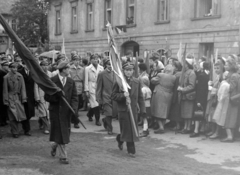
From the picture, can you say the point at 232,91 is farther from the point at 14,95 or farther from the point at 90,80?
the point at 14,95

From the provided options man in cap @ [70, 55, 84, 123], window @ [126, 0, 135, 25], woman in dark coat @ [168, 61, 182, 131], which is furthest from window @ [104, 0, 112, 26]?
woman in dark coat @ [168, 61, 182, 131]

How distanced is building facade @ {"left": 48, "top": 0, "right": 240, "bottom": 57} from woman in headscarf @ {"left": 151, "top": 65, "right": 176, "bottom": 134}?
7640mm

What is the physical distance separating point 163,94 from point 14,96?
372 cm

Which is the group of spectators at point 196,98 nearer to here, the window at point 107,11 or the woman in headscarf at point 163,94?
the woman in headscarf at point 163,94

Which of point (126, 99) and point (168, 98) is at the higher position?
point (126, 99)

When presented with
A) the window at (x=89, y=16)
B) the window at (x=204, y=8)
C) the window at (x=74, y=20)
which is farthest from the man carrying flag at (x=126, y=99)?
the window at (x=74, y=20)

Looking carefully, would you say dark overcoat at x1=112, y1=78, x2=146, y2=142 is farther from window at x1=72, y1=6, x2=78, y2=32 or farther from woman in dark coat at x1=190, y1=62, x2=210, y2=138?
window at x1=72, y1=6, x2=78, y2=32

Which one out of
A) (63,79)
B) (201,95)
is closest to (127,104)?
(63,79)

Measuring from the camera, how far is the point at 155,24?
2558 centimetres

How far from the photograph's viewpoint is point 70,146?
8.66 m

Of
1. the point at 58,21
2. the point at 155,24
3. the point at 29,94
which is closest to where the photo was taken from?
the point at 29,94

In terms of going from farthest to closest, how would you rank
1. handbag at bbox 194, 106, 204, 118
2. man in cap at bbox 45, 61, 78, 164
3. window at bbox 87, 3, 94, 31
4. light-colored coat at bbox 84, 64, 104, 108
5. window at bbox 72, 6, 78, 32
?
window at bbox 72, 6, 78, 32 → window at bbox 87, 3, 94, 31 → light-colored coat at bbox 84, 64, 104, 108 → handbag at bbox 194, 106, 204, 118 → man in cap at bbox 45, 61, 78, 164

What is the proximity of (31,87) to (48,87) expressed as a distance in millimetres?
3736

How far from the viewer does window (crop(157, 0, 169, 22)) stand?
24.8 metres
